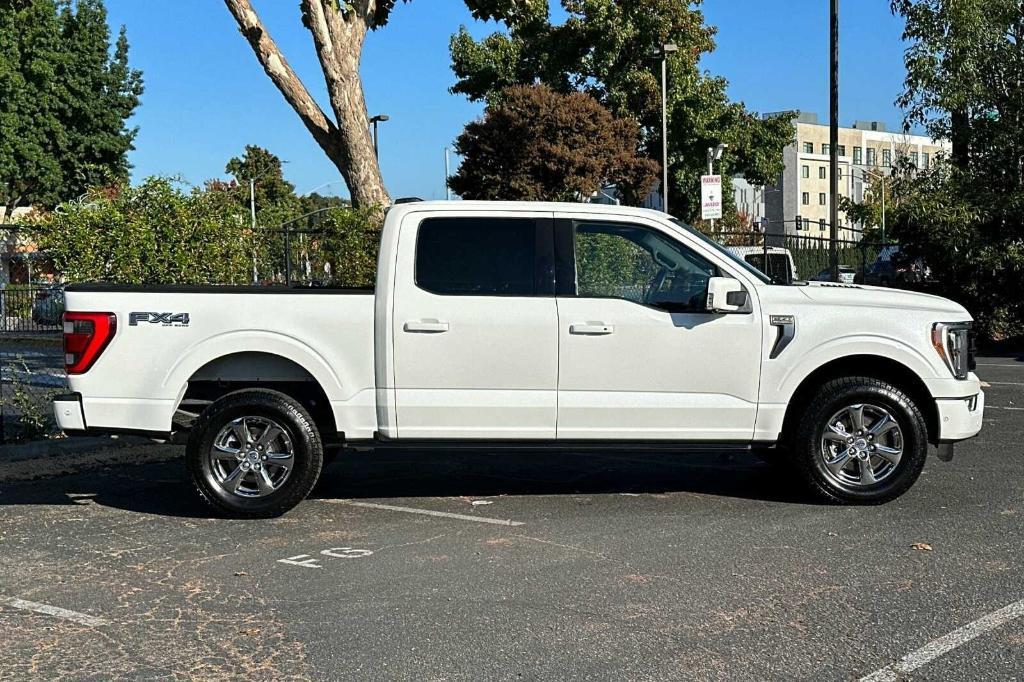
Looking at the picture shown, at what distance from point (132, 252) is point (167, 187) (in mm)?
818

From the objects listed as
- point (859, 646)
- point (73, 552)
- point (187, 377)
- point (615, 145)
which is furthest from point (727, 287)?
point (615, 145)

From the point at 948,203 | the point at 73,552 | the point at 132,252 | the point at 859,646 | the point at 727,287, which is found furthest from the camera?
the point at 948,203

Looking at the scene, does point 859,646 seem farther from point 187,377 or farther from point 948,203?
point 948,203

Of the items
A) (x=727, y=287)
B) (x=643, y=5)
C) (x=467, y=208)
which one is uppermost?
(x=643, y=5)

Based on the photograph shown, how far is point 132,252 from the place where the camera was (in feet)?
38.5

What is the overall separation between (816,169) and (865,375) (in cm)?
11263

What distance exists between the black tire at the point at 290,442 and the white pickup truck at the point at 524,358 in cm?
1

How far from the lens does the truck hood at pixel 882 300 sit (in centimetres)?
727

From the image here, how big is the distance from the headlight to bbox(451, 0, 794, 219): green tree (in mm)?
37252

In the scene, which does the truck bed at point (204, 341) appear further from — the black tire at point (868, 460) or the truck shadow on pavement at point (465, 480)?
the black tire at point (868, 460)

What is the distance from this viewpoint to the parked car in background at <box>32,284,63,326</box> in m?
15.3

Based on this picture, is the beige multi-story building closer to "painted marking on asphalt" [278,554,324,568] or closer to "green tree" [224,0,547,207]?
"green tree" [224,0,547,207]

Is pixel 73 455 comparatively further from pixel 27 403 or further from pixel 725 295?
pixel 725 295

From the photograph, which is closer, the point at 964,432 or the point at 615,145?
the point at 964,432
